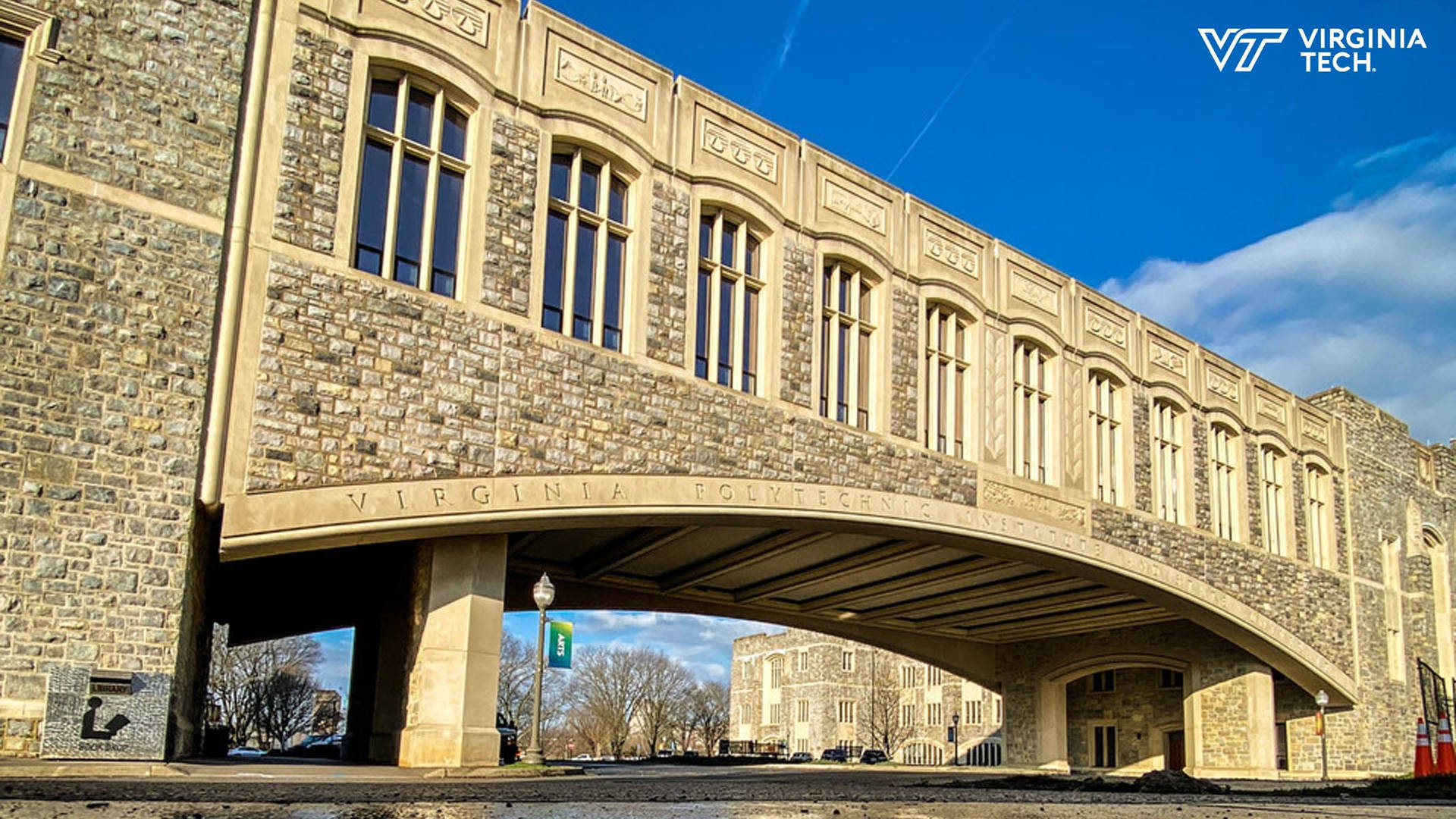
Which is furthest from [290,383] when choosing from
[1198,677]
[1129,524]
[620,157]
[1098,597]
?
[1198,677]

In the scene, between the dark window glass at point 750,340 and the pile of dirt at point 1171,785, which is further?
the dark window glass at point 750,340

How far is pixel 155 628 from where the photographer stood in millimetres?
14109

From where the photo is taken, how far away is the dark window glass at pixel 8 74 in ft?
47.7

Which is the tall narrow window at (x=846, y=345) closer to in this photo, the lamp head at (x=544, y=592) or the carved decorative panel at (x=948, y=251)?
the carved decorative panel at (x=948, y=251)

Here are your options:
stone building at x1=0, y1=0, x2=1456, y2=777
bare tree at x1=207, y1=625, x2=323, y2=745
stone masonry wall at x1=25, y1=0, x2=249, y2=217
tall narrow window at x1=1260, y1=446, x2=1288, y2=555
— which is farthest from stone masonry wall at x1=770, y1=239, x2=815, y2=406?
bare tree at x1=207, y1=625, x2=323, y2=745

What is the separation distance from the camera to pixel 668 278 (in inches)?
816

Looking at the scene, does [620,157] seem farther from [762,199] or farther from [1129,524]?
[1129,524]

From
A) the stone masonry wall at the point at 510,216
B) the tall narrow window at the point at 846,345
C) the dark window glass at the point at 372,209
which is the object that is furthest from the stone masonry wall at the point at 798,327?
the dark window glass at the point at 372,209

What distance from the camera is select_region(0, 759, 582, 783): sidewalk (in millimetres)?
11805

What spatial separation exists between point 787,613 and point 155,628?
22.2m

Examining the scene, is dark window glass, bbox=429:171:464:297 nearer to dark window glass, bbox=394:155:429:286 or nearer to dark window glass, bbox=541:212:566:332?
dark window glass, bbox=394:155:429:286

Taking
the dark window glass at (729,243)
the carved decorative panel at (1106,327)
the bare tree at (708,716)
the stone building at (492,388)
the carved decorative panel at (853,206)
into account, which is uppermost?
the carved decorative panel at (853,206)

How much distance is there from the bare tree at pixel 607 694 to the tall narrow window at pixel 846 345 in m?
65.8

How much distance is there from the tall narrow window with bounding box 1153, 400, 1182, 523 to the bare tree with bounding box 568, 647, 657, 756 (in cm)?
6064
